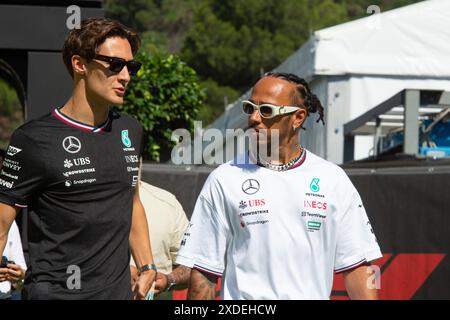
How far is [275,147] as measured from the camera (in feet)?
13.8

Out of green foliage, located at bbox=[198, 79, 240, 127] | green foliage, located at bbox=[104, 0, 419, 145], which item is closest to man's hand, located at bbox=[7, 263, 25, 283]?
green foliage, located at bbox=[104, 0, 419, 145]

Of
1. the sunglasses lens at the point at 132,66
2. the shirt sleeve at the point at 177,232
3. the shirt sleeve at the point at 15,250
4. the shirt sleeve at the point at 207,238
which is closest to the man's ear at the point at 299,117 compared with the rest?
the shirt sleeve at the point at 207,238

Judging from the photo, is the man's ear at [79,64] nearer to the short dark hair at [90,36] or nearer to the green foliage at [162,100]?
the short dark hair at [90,36]

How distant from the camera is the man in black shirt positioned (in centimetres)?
408

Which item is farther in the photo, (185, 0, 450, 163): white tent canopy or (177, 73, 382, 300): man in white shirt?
(185, 0, 450, 163): white tent canopy

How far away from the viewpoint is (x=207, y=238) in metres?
4.14

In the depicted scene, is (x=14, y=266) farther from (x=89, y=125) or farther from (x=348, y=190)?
(x=348, y=190)

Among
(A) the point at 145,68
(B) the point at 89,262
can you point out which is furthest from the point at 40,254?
(A) the point at 145,68

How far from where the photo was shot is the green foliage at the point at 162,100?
38.3 feet

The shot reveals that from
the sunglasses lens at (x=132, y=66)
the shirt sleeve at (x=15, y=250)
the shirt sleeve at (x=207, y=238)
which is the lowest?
the shirt sleeve at (x=15, y=250)

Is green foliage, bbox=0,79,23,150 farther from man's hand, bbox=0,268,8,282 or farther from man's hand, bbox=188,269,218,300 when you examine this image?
man's hand, bbox=188,269,218,300

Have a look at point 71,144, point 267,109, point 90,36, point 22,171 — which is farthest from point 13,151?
point 267,109

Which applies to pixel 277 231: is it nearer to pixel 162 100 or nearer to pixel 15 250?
pixel 15 250
